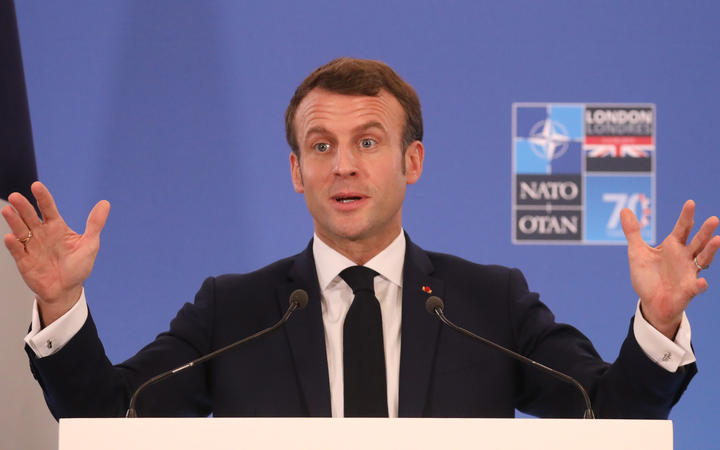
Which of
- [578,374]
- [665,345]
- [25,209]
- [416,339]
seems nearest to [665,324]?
[665,345]

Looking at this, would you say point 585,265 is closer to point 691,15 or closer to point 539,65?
point 539,65

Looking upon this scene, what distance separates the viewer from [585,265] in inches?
115

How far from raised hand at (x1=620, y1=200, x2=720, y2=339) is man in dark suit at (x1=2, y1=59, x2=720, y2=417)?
15 mm

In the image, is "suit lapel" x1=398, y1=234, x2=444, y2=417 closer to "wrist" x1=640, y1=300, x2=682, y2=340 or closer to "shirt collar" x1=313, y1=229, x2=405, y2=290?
"shirt collar" x1=313, y1=229, x2=405, y2=290

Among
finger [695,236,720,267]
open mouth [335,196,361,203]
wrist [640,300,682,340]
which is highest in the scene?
open mouth [335,196,361,203]

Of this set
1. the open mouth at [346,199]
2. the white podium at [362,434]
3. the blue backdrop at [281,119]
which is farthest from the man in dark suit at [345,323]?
the blue backdrop at [281,119]

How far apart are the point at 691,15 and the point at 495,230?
3.37 feet

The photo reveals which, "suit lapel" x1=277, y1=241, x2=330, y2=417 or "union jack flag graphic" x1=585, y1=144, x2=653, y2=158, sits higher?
"union jack flag graphic" x1=585, y1=144, x2=653, y2=158

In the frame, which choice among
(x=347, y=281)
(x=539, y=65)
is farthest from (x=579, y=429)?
(x=539, y=65)

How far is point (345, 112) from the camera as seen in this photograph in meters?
2.08

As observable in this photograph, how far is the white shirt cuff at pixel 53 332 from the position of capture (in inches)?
63.9

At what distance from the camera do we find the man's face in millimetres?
2027

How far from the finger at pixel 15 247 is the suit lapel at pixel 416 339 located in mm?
848

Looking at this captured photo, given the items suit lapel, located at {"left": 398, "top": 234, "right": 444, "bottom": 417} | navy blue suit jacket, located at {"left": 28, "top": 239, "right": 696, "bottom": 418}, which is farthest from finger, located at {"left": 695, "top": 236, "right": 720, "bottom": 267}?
suit lapel, located at {"left": 398, "top": 234, "right": 444, "bottom": 417}
